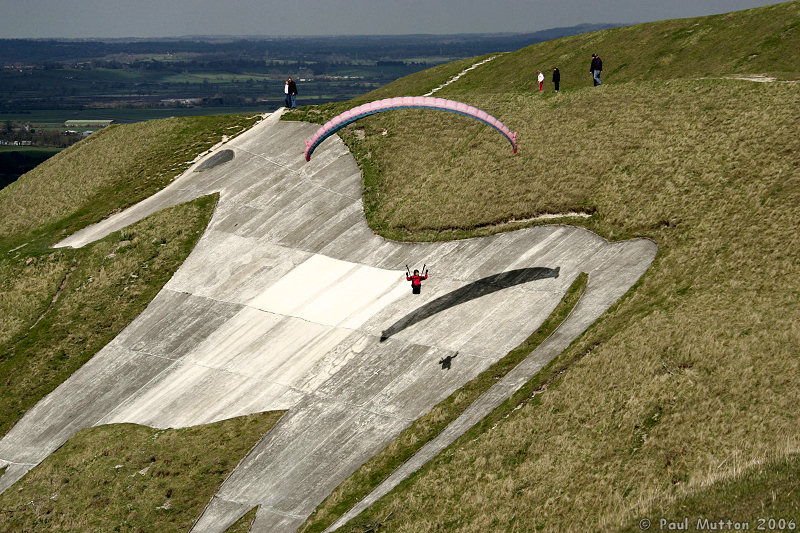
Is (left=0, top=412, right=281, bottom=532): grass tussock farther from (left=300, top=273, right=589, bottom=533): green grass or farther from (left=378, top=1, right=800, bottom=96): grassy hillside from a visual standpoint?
(left=378, top=1, right=800, bottom=96): grassy hillside

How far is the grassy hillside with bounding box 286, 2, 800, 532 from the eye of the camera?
2641 cm

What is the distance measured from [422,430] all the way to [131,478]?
15829 mm

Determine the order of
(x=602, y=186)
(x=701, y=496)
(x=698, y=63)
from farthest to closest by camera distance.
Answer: (x=698, y=63) < (x=602, y=186) < (x=701, y=496)

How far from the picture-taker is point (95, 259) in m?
61.4

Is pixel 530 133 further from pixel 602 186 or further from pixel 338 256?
pixel 338 256

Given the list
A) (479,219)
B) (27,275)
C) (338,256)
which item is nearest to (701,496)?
(479,219)

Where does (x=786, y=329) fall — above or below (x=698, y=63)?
below

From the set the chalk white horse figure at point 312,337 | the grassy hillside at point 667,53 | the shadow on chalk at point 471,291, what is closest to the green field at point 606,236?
the grassy hillside at point 667,53

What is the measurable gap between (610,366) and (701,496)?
9266mm

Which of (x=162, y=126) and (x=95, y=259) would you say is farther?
(x=162, y=126)

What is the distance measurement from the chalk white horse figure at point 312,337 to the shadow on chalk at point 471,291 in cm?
11

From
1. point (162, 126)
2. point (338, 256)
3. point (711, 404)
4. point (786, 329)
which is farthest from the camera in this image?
point (162, 126)

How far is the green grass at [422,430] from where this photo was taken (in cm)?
3269

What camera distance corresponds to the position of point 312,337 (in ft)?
153
